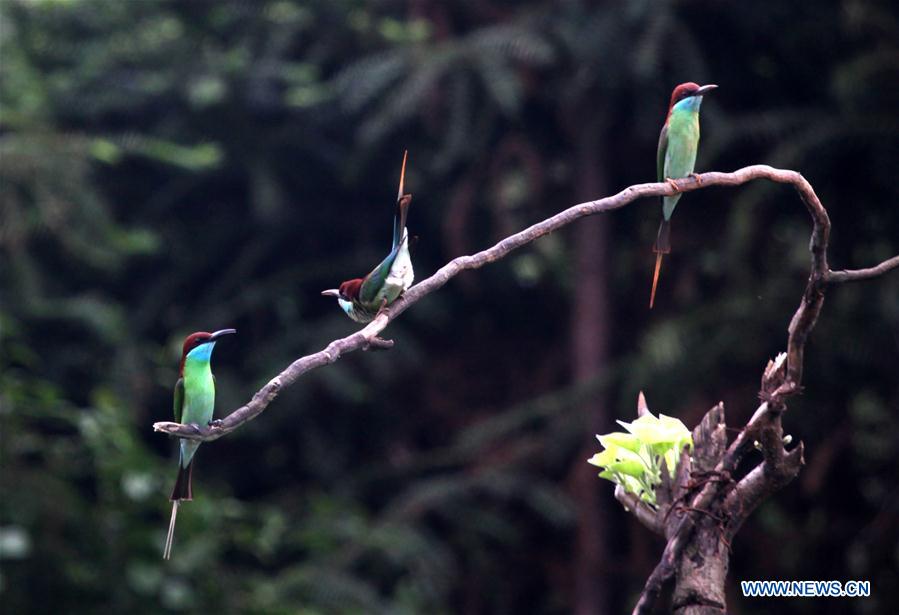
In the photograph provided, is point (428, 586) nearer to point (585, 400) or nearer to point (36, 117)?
point (585, 400)

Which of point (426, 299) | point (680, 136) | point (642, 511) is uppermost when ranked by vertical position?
point (426, 299)

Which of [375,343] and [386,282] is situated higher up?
[386,282]

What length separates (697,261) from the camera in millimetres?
5480

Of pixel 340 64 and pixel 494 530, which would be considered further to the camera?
pixel 340 64

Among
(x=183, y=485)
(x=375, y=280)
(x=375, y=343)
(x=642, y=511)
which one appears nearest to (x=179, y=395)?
(x=183, y=485)

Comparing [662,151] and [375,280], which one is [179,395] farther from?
[662,151]

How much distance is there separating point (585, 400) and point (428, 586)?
109 cm

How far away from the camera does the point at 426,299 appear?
19.1 feet

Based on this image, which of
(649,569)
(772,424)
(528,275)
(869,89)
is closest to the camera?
(772,424)

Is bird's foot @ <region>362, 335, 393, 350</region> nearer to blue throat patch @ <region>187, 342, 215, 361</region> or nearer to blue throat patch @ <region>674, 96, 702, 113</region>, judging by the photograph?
blue throat patch @ <region>187, 342, 215, 361</region>

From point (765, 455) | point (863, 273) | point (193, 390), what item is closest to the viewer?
point (765, 455)

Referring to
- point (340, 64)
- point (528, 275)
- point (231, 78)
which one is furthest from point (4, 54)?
point (528, 275)

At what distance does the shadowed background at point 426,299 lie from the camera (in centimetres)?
483

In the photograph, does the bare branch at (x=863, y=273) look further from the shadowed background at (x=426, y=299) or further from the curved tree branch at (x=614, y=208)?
the shadowed background at (x=426, y=299)
